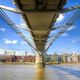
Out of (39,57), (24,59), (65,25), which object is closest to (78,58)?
(24,59)

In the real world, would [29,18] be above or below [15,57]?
below

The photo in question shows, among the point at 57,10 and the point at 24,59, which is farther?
the point at 24,59

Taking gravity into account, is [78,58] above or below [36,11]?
above

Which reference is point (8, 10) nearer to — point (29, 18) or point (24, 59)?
point (29, 18)

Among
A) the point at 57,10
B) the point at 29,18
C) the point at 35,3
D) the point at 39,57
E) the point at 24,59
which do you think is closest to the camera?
the point at 35,3

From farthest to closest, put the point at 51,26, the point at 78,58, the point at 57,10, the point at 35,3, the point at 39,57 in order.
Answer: the point at 78,58 → the point at 39,57 → the point at 51,26 → the point at 57,10 → the point at 35,3

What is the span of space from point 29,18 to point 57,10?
405cm

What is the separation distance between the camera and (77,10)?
52.8 ft

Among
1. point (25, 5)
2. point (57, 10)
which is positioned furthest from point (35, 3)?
point (57, 10)

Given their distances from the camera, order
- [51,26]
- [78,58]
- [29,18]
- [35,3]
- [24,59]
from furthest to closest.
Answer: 1. [78,58]
2. [24,59]
3. [51,26]
4. [29,18]
5. [35,3]

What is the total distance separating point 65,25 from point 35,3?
777cm

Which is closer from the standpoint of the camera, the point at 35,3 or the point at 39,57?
the point at 35,3

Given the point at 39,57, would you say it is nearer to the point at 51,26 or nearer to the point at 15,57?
the point at 51,26

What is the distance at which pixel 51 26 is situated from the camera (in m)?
21.4
